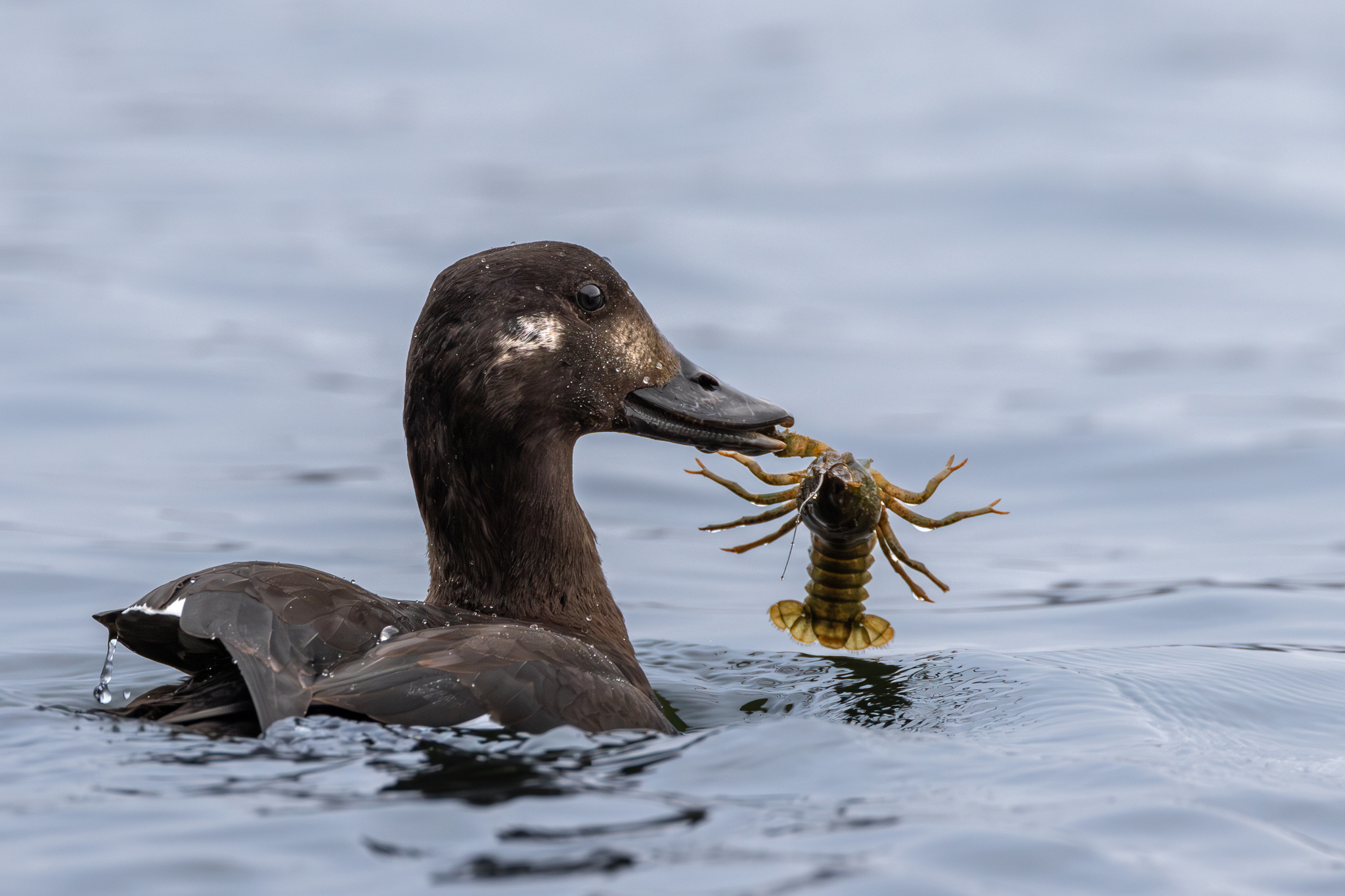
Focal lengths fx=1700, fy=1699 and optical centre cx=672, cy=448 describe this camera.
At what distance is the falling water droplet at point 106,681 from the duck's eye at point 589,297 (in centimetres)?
→ 176

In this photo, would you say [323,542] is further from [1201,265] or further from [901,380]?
[1201,265]

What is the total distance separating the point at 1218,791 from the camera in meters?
4.64

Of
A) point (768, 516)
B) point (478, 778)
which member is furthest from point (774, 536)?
point (478, 778)

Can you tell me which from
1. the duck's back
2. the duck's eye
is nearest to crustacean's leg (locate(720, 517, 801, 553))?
the duck's eye

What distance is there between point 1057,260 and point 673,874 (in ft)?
42.0

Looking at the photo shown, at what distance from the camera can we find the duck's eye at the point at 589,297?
5.45 meters

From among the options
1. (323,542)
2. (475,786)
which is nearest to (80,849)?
(475,786)

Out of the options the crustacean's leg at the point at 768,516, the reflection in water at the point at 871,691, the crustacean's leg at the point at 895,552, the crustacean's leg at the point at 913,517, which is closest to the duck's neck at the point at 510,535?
the reflection in water at the point at 871,691

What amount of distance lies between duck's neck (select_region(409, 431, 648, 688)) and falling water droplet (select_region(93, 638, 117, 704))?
100 cm

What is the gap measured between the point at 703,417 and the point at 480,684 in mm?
1708

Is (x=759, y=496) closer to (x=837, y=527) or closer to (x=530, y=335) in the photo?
(x=837, y=527)

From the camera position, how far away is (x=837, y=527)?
19.9ft

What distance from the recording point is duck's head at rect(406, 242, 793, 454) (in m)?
5.20

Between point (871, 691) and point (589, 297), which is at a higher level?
point (589, 297)
